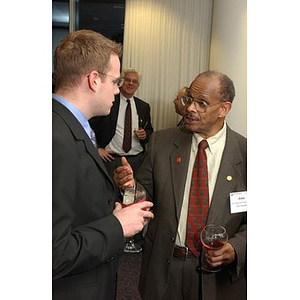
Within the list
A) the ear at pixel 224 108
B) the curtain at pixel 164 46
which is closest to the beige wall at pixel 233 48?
the curtain at pixel 164 46

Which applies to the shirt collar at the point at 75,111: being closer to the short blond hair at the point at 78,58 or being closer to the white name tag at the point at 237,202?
the short blond hair at the point at 78,58

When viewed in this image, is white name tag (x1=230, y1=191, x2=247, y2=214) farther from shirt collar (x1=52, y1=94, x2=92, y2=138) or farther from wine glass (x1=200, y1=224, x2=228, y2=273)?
shirt collar (x1=52, y1=94, x2=92, y2=138)

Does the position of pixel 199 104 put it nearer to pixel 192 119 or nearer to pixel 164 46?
pixel 192 119

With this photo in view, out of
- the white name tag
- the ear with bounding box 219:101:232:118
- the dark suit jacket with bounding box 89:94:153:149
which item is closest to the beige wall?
the ear with bounding box 219:101:232:118

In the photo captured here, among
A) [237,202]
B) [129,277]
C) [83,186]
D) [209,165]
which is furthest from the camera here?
[129,277]

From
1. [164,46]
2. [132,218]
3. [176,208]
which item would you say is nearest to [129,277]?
[176,208]

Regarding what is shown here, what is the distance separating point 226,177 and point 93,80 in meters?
0.64

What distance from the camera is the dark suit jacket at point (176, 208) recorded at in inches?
54.6

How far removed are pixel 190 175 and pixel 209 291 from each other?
43 cm

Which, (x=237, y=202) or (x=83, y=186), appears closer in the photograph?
(x=83, y=186)

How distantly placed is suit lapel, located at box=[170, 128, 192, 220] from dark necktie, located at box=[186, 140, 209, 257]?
0.04m

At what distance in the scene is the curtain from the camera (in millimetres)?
4664

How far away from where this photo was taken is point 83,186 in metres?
0.95

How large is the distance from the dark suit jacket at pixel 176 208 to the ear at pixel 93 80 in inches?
21.4
